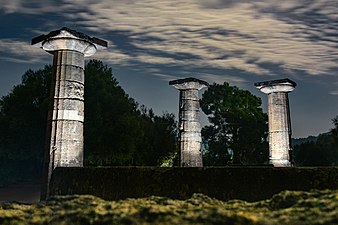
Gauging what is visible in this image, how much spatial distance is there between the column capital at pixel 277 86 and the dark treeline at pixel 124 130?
8.71 meters

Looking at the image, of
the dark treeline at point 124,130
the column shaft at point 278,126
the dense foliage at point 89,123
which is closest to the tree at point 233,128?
the dark treeline at point 124,130

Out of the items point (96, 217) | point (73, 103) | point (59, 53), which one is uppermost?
point (59, 53)

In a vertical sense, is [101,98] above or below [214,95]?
below

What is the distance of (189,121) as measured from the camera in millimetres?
17969

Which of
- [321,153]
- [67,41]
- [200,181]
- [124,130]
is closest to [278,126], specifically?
[124,130]

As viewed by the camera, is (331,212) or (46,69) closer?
(331,212)

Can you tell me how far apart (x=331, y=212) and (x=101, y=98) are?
21.6 metres

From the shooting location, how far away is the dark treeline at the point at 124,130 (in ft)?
71.5

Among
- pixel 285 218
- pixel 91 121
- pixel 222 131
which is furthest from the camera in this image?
pixel 222 131

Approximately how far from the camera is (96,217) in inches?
101

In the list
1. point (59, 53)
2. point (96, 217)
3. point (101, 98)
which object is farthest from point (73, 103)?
point (101, 98)

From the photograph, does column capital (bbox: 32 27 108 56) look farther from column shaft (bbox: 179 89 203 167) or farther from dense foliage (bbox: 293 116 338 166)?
dense foliage (bbox: 293 116 338 166)

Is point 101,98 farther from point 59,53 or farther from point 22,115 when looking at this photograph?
point 59,53

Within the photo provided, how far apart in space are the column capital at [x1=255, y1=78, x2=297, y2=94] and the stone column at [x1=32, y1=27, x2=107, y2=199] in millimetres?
9070
